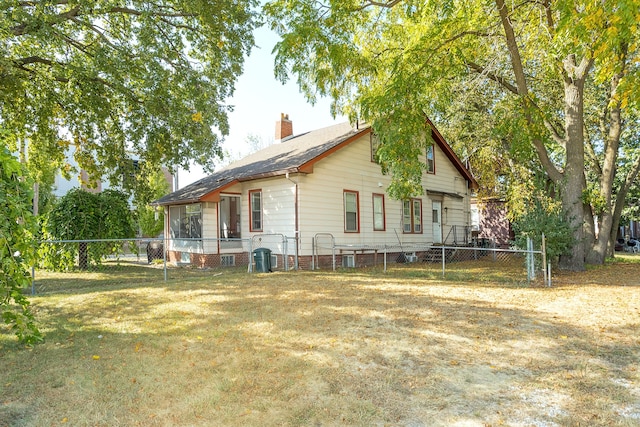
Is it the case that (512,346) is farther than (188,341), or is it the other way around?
(188,341)

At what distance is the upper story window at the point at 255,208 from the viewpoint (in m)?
16.3

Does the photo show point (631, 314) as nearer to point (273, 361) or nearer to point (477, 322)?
point (477, 322)

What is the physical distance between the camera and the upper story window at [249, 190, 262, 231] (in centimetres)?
1631

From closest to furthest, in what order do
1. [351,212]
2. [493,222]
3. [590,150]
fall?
[351,212] → [590,150] → [493,222]

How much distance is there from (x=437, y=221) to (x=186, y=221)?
12.3 meters

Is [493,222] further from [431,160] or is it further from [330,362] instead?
[330,362]

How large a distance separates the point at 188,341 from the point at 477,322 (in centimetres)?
445

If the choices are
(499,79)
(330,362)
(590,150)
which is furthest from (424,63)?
(590,150)

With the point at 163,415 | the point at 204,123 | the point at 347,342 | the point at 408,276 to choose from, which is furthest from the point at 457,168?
the point at 163,415

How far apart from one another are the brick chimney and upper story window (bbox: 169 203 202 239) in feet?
23.6

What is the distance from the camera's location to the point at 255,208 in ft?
53.9

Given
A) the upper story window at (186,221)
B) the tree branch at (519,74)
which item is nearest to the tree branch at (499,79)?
the tree branch at (519,74)

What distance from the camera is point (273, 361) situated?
5.02 metres

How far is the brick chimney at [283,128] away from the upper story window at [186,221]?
7.20 m
